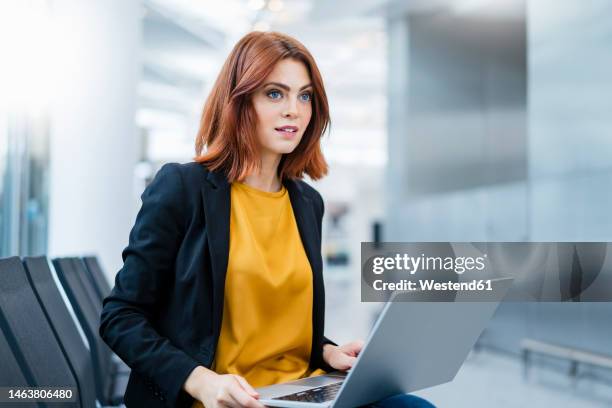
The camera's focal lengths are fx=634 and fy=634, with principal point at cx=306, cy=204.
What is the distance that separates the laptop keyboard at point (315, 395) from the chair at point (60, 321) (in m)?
0.64

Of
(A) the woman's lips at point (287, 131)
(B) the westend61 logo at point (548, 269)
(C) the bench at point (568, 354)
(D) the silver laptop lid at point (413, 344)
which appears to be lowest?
(C) the bench at point (568, 354)

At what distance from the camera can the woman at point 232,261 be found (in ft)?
3.67

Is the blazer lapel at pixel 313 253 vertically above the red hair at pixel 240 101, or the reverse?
the red hair at pixel 240 101

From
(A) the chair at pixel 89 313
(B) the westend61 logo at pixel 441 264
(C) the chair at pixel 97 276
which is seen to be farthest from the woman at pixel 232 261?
(C) the chair at pixel 97 276

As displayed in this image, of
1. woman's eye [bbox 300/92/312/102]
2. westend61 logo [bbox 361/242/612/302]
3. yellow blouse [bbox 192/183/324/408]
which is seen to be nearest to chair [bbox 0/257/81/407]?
yellow blouse [bbox 192/183/324/408]

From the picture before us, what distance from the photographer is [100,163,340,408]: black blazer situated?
1.09 metres

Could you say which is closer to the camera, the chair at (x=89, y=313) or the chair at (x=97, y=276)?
the chair at (x=89, y=313)

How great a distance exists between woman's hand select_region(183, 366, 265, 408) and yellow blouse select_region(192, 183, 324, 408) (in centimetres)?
13

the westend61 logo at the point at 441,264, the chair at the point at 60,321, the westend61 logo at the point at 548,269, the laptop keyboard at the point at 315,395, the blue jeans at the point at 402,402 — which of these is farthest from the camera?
the westend61 logo at the point at 548,269

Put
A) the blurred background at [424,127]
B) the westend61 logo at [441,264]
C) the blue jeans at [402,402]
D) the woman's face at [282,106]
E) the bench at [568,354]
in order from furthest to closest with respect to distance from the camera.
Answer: the blurred background at [424,127]
the bench at [568,354]
the westend61 logo at [441,264]
the woman's face at [282,106]
the blue jeans at [402,402]

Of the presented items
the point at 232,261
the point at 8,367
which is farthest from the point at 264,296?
the point at 8,367

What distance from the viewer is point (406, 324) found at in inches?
36.7

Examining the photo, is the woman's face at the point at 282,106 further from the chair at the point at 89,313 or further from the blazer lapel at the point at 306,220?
the chair at the point at 89,313

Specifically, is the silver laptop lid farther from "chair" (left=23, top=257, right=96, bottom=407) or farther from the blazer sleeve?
"chair" (left=23, top=257, right=96, bottom=407)
